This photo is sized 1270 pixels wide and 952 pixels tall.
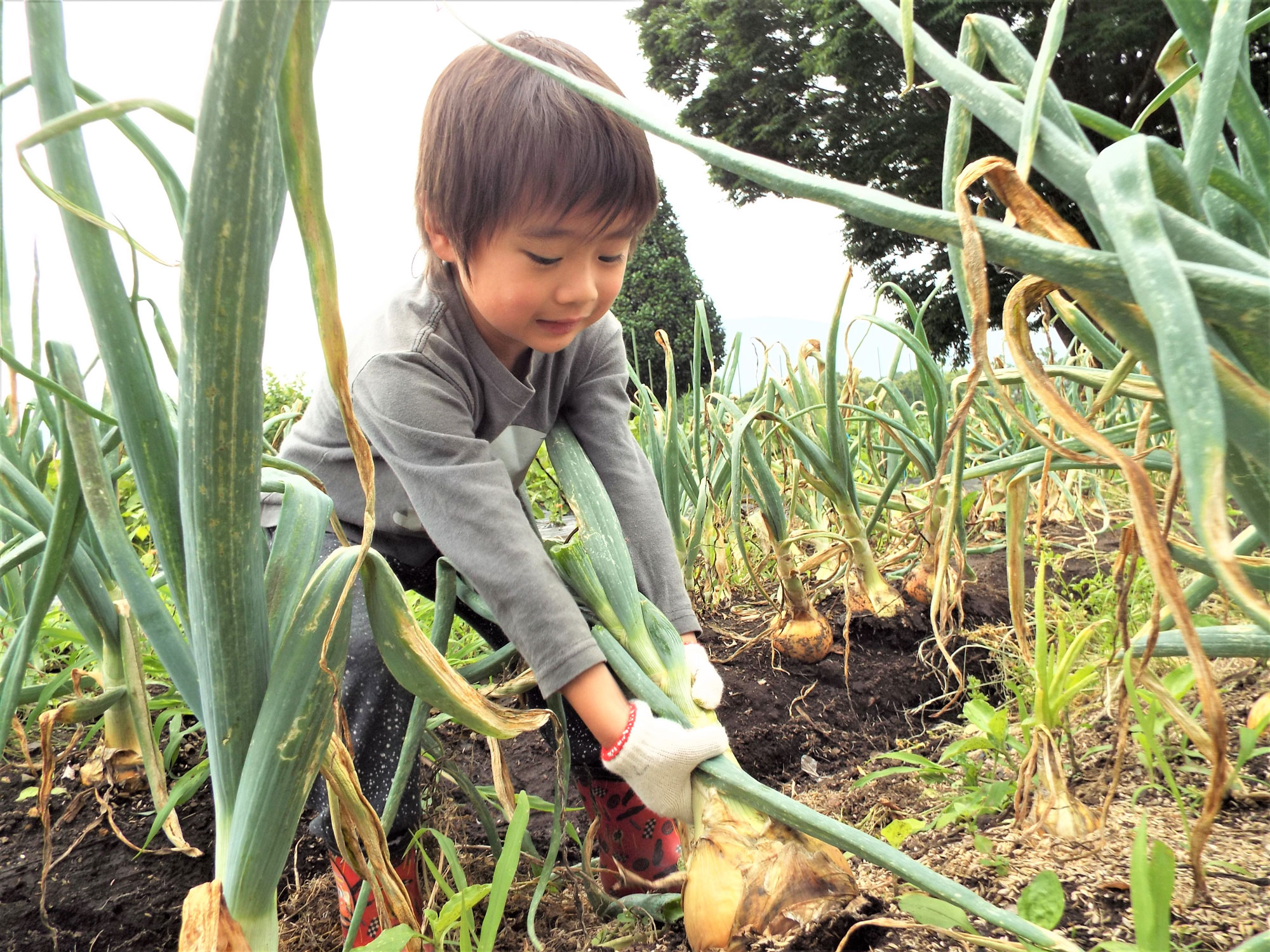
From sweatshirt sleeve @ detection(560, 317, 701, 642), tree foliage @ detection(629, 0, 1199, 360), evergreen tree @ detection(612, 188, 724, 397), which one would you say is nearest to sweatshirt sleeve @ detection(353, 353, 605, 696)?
sweatshirt sleeve @ detection(560, 317, 701, 642)

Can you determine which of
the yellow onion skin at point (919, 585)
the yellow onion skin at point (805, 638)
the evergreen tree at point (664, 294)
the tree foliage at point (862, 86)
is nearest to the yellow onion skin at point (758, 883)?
the yellow onion skin at point (805, 638)

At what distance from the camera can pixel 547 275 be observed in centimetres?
123

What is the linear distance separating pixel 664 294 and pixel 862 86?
21.4 ft

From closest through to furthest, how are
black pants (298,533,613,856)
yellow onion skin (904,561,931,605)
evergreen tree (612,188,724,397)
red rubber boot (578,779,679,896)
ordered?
black pants (298,533,613,856) < red rubber boot (578,779,679,896) < yellow onion skin (904,561,931,605) < evergreen tree (612,188,724,397)

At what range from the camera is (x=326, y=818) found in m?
1.29

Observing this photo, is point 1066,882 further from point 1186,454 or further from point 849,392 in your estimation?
point 849,392

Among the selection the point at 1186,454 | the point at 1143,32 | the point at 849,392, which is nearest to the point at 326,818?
the point at 1186,454

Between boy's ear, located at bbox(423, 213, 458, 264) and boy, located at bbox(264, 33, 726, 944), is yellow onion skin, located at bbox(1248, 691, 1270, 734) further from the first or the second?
boy's ear, located at bbox(423, 213, 458, 264)

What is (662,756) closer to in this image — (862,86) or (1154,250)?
(1154,250)

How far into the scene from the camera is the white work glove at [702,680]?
1.11m

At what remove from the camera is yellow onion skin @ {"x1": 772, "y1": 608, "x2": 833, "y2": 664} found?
6.35 ft

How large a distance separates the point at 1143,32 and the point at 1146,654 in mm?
12793

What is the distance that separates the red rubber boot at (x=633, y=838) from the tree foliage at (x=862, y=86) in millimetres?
10586

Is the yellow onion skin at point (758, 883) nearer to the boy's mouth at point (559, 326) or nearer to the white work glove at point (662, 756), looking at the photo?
the white work glove at point (662, 756)
